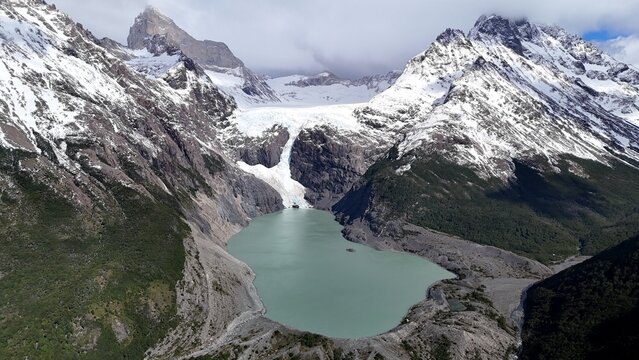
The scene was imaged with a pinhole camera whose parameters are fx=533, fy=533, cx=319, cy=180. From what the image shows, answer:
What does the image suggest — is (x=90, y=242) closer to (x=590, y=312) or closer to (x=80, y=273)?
(x=80, y=273)

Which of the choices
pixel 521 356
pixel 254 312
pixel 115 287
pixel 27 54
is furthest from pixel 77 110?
pixel 521 356

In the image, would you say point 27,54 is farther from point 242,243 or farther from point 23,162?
point 242,243

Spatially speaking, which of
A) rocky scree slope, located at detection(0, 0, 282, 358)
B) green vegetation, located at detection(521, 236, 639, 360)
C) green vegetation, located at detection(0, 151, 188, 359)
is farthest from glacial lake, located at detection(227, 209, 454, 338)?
green vegetation, located at detection(521, 236, 639, 360)

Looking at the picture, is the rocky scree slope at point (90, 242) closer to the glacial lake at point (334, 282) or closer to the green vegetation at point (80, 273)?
the green vegetation at point (80, 273)

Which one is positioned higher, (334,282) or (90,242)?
(90,242)

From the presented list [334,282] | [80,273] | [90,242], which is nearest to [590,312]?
[334,282]
